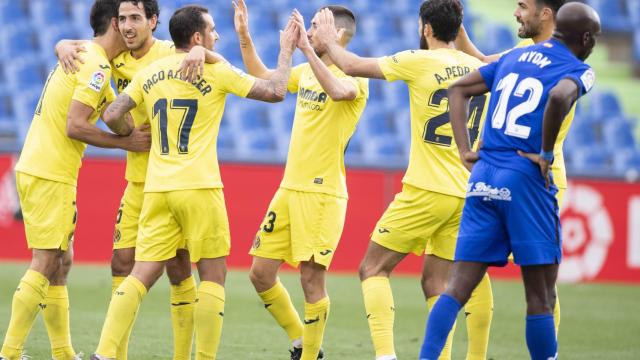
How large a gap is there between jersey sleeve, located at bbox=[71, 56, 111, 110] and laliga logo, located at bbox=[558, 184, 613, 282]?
899 cm

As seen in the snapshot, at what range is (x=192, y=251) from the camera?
633cm

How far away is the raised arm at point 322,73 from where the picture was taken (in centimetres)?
660

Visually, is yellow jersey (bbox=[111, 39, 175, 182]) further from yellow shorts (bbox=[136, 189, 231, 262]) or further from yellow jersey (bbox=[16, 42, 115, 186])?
yellow shorts (bbox=[136, 189, 231, 262])

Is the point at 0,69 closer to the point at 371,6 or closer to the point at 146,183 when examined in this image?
the point at 371,6

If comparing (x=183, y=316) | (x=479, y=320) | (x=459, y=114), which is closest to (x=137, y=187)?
(x=183, y=316)

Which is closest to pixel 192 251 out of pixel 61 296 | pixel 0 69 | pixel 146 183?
pixel 146 183

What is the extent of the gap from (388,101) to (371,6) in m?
2.38

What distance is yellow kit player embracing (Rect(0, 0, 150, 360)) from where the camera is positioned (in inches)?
257

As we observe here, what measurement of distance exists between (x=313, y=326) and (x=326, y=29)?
2097 millimetres

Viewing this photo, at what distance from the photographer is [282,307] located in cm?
716

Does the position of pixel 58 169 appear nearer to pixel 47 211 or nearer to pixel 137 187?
pixel 47 211

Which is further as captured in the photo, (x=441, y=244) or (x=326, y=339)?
(x=326, y=339)

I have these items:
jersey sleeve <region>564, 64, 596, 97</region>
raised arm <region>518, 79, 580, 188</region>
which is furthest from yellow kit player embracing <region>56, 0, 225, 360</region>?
jersey sleeve <region>564, 64, 596, 97</region>

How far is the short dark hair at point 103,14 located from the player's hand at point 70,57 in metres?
0.20
